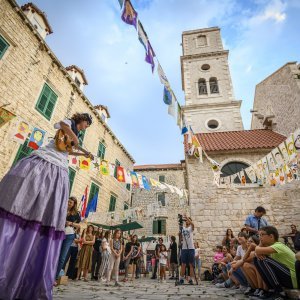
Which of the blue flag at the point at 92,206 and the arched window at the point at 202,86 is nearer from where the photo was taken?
the blue flag at the point at 92,206

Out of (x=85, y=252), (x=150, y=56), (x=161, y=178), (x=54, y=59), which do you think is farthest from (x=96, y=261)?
(x=161, y=178)

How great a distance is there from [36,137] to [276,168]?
9088 mm

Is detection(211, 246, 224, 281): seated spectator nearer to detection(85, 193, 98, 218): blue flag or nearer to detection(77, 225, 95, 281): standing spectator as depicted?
detection(77, 225, 95, 281): standing spectator

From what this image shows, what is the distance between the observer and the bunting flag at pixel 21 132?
6401 millimetres

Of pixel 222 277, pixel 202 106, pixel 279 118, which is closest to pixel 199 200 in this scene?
pixel 222 277

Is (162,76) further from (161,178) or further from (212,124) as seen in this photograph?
(161,178)

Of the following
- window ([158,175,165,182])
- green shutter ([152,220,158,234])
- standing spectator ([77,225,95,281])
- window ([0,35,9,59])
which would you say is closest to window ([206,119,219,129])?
window ([158,175,165,182])

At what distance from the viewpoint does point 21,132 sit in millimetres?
6547

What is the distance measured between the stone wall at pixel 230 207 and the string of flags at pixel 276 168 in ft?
1.26

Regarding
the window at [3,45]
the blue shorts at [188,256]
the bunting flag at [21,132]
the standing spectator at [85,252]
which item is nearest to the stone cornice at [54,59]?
the window at [3,45]

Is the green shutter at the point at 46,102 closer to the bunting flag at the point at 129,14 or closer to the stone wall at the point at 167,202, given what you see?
the bunting flag at the point at 129,14

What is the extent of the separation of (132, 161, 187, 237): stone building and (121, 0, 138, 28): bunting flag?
17184 millimetres

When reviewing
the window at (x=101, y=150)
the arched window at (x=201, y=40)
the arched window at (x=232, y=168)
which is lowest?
the arched window at (x=232, y=168)

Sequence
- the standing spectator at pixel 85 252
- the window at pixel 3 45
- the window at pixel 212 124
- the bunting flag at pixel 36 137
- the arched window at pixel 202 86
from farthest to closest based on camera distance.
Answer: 1. the arched window at pixel 202 86
2. the window at pixel 212 124
3. the window at pixel 3 45
4. the bunting flag at pixel 36 137
5. the standing spectator at pixel 85 252
